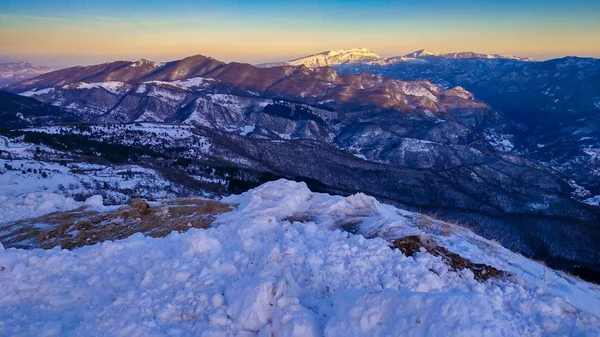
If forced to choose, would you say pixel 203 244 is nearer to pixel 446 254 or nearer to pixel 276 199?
pixel 276 199

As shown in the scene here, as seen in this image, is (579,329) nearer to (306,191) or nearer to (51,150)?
(306,191)

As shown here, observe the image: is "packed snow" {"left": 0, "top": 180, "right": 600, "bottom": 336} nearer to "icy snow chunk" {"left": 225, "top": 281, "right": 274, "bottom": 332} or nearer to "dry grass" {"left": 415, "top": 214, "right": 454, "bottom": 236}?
"icy snow chunk" {"left": 225, "top": 281, "right": 274, "bottom": 332}

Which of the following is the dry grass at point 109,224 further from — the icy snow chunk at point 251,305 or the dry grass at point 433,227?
the dry grass at point 433,227

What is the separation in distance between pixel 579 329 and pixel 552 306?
1092 millimetres

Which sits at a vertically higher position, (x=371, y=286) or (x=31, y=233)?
(x=371, y=286)

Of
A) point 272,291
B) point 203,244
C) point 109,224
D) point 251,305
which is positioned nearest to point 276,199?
point 203,244

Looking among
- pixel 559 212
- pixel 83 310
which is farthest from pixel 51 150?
pixel 559 212

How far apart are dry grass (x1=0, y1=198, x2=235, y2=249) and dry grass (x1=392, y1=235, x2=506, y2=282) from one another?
11.4 m

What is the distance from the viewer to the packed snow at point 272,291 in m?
10.8

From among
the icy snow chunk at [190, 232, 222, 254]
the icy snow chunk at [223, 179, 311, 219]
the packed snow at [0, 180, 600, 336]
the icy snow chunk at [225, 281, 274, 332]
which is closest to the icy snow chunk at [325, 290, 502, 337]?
the packed snow at [0, 180, 600, 336]

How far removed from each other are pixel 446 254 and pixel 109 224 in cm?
1952

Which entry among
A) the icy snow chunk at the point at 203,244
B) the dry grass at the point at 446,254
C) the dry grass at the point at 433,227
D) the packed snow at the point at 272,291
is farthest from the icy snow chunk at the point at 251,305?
the dry grass at the point at 433,227

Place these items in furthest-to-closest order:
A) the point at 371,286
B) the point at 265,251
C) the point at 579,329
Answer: the point at 265,251 < the point at 371,286 < the point at 579,329

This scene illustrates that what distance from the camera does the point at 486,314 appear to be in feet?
33.8
